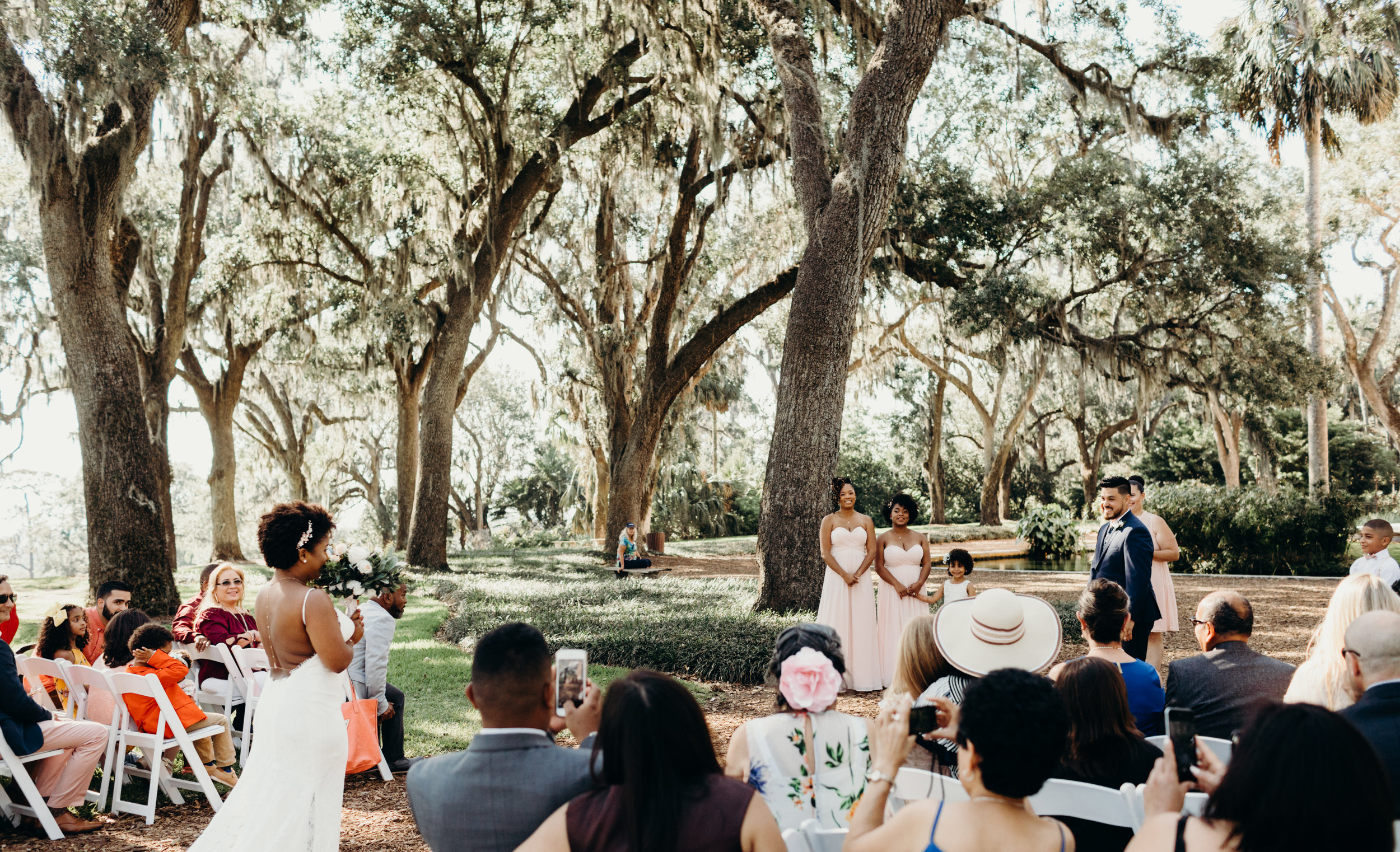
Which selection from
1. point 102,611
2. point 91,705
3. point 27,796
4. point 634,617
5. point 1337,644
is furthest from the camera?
point 634,617

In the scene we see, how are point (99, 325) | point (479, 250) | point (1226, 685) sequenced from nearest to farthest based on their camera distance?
point (1226, 685) < point (99, 325) < point (479, 250)

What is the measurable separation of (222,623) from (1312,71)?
65.1 ft

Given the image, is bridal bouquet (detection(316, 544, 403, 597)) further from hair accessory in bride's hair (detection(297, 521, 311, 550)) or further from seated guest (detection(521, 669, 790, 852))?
seated guest (detection(521, 669, 790, 852))

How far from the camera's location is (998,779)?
6.39 feet

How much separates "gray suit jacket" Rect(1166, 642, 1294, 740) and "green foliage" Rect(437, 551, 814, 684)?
3796mm

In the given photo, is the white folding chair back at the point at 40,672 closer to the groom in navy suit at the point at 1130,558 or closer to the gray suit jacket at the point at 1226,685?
the gray suit jacket at the point at 1226,685

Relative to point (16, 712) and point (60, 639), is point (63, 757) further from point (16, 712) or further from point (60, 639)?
point (60, 639)

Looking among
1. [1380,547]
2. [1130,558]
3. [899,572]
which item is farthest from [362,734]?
[1380,547]

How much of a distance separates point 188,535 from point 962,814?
62.6 meters

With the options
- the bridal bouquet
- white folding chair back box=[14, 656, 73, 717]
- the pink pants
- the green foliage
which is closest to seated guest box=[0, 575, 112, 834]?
the pink pants

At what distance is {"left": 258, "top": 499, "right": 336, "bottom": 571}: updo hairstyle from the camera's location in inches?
138

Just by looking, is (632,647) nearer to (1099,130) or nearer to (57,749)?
(57,749)

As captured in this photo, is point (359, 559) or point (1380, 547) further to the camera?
point (1380, 547)

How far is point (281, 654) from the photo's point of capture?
3.55 metres
